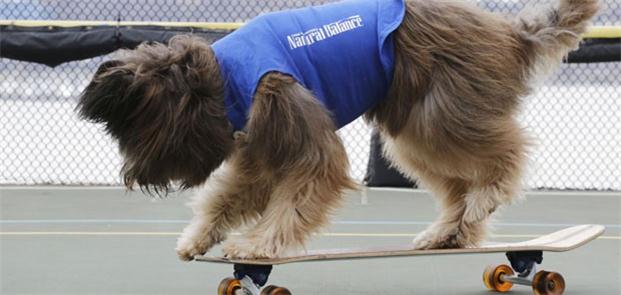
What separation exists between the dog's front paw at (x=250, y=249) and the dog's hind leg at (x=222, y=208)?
0.27 meters

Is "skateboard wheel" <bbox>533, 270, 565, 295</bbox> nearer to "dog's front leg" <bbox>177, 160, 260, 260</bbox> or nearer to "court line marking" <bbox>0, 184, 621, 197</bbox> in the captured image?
"dog's front leg" <bbox>177, 160, 260, 260</bbox>

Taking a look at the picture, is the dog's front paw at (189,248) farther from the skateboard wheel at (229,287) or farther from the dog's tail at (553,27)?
the dog's tail at (553,27)

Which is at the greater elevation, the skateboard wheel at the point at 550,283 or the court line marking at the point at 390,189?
the skateboard wheel at the point at 550,283

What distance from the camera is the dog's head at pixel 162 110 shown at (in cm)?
416

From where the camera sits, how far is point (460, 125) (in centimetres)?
458

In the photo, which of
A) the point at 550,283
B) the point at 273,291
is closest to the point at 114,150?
the point at 273,291

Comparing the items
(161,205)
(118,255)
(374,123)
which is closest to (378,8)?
(374,123)

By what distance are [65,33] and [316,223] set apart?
4.47m

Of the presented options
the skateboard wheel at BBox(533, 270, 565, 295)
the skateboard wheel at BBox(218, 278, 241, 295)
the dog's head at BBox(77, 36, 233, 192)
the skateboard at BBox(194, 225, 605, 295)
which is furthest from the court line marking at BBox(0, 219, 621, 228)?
the dog's head at BBox(77, 36, 233, 192)

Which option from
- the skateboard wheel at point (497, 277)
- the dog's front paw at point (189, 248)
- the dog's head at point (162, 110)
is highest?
the dog's head at point (162, 110)

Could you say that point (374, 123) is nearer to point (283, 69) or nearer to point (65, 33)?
point (283, 69)

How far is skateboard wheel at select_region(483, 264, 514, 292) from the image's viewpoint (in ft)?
16.6

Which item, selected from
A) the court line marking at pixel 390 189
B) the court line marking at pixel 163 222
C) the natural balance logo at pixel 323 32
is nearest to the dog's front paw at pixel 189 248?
the natural balance logo at pixel 323 32

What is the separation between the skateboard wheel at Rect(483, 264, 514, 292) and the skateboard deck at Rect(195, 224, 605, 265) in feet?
0.42
